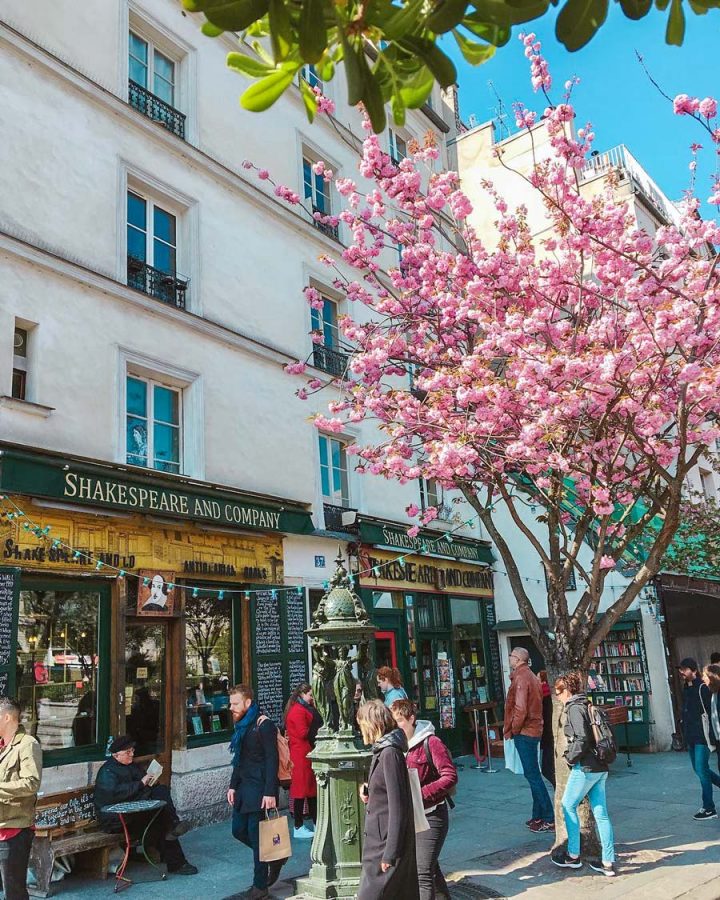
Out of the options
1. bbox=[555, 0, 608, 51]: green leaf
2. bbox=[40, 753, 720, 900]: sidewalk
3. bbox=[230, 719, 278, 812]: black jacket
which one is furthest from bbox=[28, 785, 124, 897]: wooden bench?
bbox=[555, 0, 608, 51]: green leaf

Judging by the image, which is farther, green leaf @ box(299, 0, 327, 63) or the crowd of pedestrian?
the crowd of pedestrian

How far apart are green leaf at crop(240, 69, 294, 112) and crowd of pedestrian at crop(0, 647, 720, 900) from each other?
12.5 ft

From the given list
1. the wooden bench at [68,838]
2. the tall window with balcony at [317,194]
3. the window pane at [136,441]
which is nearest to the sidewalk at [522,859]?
the wooden bench at [68,838]

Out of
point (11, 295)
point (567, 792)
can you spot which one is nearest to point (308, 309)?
point (11, 295)

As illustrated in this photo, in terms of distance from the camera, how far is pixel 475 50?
7.84ft

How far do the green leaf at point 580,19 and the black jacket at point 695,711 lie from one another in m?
8.68

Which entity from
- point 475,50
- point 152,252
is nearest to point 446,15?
point 475,50

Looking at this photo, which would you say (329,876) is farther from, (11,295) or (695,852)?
(11,295)

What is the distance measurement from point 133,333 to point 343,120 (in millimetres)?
8137

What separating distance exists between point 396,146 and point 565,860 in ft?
51.5

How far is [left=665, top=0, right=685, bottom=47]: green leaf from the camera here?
2301 millimetres

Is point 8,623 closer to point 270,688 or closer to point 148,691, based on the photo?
point 148,691

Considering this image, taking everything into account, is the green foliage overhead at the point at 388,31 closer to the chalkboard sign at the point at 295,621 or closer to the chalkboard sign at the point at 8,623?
the chalkboard sign at the point at 8,623

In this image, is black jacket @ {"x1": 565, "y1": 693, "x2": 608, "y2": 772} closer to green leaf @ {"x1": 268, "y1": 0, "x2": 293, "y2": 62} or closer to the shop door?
the shop door
